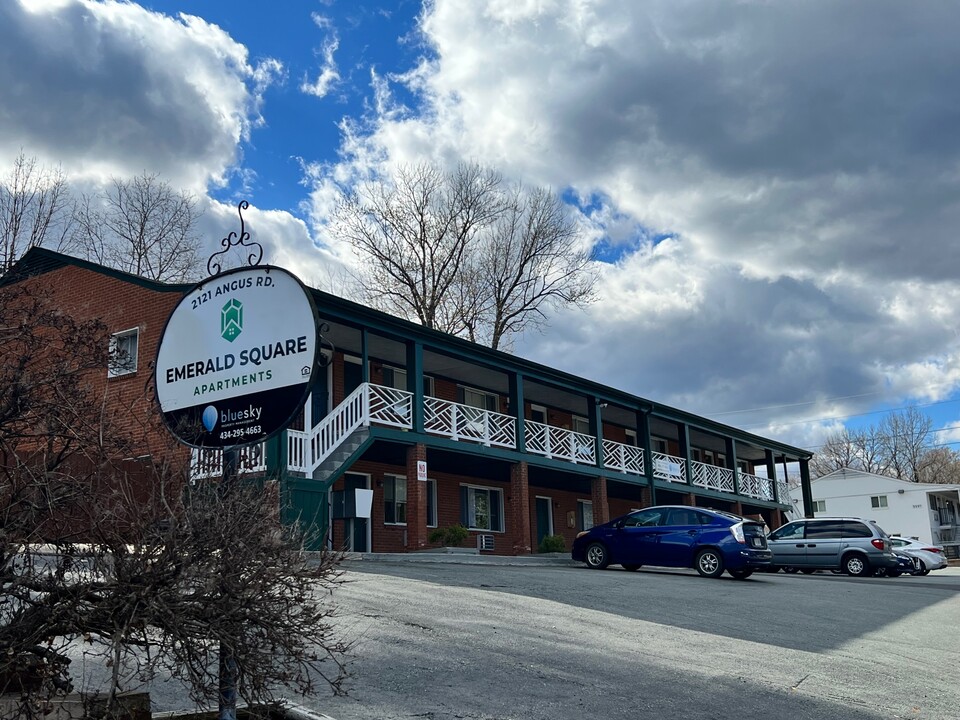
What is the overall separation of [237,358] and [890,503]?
205ft

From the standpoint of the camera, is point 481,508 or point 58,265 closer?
point 58,265

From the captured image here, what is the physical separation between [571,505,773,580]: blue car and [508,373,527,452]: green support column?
5.43 m

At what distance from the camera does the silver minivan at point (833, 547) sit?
2527cm

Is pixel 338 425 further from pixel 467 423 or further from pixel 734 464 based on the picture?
pixel 734 464

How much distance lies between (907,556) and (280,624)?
29.9 metres

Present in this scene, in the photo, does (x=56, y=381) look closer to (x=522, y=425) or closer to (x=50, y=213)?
(x=50, y=213)

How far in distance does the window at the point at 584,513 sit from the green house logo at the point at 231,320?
26.9 m

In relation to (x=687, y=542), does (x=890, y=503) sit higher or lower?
higher

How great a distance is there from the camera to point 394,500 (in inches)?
973

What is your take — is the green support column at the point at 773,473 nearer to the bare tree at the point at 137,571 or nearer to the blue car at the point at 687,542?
the blue car at the point at 687,542

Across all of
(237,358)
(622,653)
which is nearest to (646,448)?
(622,653)

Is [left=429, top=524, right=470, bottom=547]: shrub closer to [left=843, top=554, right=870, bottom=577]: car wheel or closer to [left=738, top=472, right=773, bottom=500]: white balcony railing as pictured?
[left=843, top=554, right=870, bottom=577]: car wheel

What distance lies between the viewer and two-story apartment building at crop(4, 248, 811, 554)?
65.7 feet

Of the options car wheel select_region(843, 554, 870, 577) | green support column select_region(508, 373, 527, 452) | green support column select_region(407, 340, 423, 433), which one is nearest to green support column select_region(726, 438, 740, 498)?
car wheel select_region(843, 554, 870, 577)
